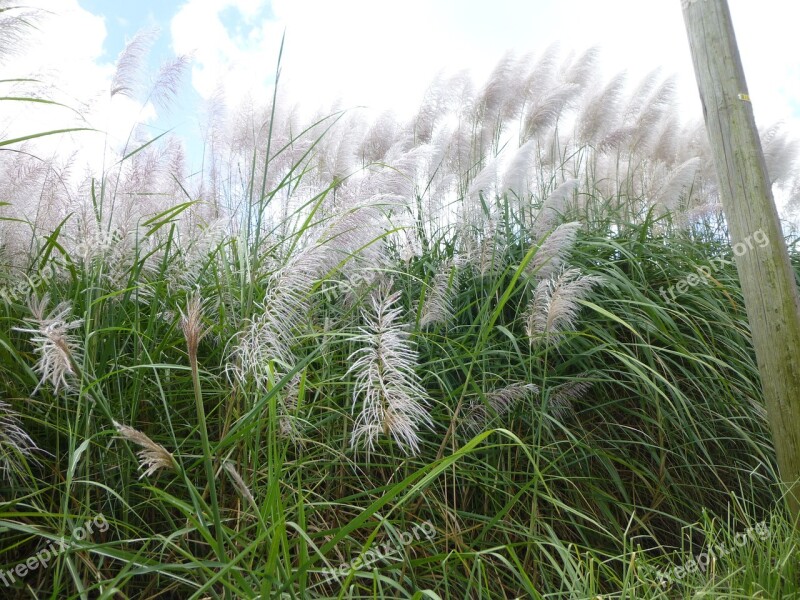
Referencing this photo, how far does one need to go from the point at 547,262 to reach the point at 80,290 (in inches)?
61.7

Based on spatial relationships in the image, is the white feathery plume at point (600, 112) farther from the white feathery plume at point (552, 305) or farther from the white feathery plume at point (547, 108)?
the white feathery plume at point (552, 305)

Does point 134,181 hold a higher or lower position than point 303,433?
higher

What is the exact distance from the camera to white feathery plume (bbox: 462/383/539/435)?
2062mm

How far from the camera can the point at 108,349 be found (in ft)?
7.07

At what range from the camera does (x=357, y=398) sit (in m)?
2.33

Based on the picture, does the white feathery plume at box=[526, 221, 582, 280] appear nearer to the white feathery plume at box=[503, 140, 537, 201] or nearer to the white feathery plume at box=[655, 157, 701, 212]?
the white feathery plume at box=[503, 140, 537, 201]

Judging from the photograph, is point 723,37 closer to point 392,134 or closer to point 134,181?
point 392,134

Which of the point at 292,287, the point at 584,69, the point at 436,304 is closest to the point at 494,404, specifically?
the point at 436,304

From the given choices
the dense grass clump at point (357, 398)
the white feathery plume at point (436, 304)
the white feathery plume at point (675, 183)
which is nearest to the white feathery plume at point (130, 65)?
the dense grass clump at point (357, 398)

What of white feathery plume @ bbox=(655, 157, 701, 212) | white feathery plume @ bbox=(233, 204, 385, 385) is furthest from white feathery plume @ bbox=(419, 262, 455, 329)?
white feathery plume @ bbox=(655, 157, 701, 212)

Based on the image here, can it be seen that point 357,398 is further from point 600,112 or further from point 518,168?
point 600,112

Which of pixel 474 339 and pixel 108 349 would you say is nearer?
pixel 108 349

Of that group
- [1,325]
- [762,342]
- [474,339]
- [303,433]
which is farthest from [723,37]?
[1,325]

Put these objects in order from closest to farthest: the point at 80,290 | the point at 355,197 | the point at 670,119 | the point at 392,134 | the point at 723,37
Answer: the point at 355,197
the point at 80,290
the point at 723,37
the point at 392,134
the point at 670,119
